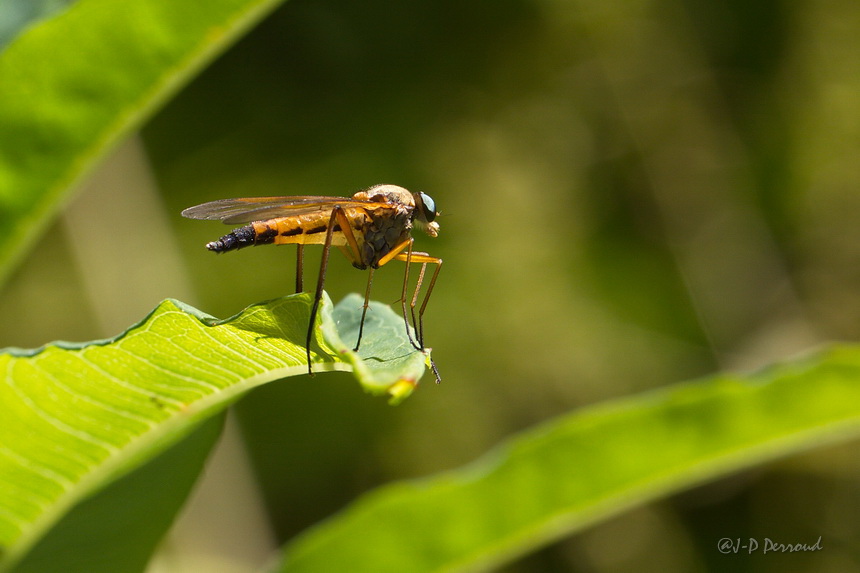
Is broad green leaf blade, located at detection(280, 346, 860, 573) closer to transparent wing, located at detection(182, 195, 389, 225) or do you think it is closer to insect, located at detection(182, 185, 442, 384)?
insect, located at detection(182, 185, 442, 384)

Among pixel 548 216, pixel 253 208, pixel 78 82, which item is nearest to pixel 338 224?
pixel 253 208

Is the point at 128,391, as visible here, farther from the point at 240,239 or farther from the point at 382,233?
the point at 382,233

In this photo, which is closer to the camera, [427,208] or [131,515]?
[131,515]

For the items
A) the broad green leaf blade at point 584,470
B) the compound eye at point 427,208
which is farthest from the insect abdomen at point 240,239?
the broad green leaf blade at point 584,470

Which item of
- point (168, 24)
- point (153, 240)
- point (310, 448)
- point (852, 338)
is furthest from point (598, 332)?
point (168, 24)

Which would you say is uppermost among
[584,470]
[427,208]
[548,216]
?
[548,216]

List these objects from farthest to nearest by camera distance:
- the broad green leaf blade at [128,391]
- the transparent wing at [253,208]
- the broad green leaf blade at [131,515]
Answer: the transparent wing at [253,208], the broad green leaf blade at [131,515], the broad green leaf blade at [128,391]

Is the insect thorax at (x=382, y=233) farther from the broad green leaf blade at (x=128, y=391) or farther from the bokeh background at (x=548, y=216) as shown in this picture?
the bokeh background at (x=548, y=216)
